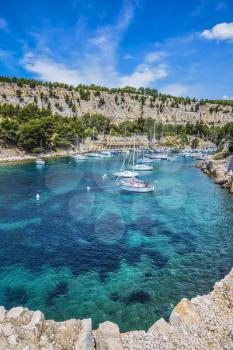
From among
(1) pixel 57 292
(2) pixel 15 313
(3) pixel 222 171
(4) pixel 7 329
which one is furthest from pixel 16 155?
(4) pixel 7 329

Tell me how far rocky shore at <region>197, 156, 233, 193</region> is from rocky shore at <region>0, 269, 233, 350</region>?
126 feet

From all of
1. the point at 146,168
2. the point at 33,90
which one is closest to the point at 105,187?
the point at 146,168

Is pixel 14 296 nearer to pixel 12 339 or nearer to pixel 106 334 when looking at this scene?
pixel 12 339

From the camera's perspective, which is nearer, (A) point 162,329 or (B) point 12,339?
(B) point 12,339

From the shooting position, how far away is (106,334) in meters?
11.2

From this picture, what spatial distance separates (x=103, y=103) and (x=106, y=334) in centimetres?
16539

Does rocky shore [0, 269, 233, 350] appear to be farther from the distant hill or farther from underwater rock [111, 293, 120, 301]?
the distant hill

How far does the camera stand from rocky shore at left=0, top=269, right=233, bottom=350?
10.4 meters

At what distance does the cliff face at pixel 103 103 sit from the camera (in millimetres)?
135000

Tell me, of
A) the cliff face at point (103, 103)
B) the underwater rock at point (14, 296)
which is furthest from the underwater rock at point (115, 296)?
the cliff face at point (103, 103)

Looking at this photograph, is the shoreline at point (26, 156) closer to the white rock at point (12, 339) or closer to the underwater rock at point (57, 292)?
the underwater rock at point (57, 292)

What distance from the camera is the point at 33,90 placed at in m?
141

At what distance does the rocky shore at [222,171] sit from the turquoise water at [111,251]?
682 centimetres

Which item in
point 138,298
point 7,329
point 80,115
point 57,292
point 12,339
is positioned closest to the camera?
point 12,339
